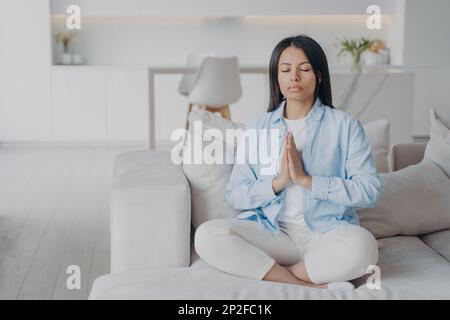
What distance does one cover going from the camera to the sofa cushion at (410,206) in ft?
7.97

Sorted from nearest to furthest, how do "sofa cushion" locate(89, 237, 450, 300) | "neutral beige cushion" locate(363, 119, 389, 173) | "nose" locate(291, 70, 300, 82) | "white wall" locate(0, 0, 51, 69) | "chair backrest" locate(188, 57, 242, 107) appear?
1. "sofa cushion" locate(89, 237, 450, 300)
2. "nose" locate(291, 70, 300, 82)
3. "neutral beige cushion" locate(363, 119, 389, 173)
4. "chair backrest" locate(188, 57, 242, 107)
5. "white wall" locate(0, 0, 51, 69)

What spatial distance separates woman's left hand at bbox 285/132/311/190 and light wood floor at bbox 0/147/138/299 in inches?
42.9

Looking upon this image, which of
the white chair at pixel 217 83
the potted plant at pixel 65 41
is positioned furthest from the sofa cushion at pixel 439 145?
the potted plant at pixel 65 41

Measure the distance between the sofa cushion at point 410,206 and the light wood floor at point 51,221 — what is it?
3.56ft

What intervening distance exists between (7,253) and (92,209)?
3.08 ft

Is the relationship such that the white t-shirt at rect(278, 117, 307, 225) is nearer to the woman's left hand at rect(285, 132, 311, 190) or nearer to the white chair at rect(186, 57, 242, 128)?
the woman's left hand at rect(285, 132, 311, 190)

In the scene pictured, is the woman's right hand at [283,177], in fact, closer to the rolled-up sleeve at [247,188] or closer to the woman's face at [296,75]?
the rolled-up sleeve at [247,188]

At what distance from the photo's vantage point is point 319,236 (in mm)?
2111

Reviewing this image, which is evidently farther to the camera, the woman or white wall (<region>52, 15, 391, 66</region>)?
white wall (<region>52, 15, 391, 66</region>)

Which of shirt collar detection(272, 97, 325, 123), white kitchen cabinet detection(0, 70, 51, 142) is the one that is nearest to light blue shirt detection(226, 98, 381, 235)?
shirt collar detection(272, 97, 325, 123)

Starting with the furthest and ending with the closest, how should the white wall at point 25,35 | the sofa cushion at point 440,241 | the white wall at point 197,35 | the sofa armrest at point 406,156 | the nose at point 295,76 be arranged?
the white wall at point 197,35, the white wall at point 25,35, the sofa armrest at point 406,156, the sofa cushion at point 440,241, the nose at point 295,76

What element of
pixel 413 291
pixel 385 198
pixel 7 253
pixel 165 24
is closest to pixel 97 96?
pixel 165 24

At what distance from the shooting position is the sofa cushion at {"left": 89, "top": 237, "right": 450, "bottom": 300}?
1884 millimetres
